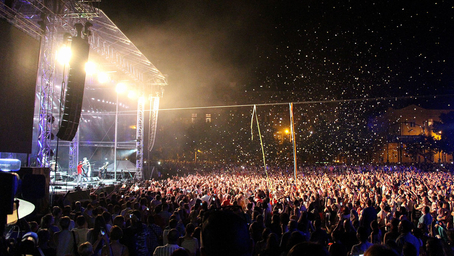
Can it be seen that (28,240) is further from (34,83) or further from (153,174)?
(153,174)

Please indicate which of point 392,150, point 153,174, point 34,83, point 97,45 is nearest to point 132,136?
point 153,174

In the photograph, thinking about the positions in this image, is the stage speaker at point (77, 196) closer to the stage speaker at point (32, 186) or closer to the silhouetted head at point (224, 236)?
the stage speaker at point (32, 186)

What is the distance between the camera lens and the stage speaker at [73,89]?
8398 mm

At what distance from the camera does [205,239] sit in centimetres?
154

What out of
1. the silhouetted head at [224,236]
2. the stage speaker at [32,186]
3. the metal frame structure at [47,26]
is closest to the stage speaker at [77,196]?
the metal frame structure at [47,26]

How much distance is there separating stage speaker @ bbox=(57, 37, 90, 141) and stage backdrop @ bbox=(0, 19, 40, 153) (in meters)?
1.43

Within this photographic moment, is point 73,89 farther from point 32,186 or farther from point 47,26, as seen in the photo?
point 32,186

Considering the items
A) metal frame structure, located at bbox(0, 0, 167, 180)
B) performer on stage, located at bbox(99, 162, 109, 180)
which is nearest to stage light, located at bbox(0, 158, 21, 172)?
metal frame structure, located at bbox(0, 0, 167, 180)

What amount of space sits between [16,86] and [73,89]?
1811mm

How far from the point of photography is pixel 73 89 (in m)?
8.48

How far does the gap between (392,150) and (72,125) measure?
55.0 m

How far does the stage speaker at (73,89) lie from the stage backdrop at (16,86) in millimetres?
1429

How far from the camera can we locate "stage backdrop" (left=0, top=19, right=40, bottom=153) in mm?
8164

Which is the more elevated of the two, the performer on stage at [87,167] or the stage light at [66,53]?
the stage light at [66,53]
